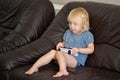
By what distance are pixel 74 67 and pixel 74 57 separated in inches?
3.7

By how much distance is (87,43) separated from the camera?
2.40 meters

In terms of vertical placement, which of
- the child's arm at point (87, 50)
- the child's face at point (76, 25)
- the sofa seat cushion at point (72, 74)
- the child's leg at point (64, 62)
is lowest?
the sofa seat cushion at point (72, 74)

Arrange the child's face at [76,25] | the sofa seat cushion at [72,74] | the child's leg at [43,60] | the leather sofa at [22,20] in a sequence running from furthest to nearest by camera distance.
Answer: the leather sofa at [22,20], the child's face at [76,25], the child's leg at [43,60], the sofa seat cushion at [72,74]

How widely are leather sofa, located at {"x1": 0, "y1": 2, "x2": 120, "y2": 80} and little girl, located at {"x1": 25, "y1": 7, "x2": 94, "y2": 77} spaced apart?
0.07 meters

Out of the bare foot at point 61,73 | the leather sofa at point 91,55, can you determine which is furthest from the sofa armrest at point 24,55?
the bare foot at point 61,73

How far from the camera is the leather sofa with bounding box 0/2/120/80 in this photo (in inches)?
86.0

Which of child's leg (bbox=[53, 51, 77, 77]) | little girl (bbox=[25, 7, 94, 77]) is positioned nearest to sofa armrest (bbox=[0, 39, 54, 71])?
little girl (bbox=[25, 7, 94, 77])

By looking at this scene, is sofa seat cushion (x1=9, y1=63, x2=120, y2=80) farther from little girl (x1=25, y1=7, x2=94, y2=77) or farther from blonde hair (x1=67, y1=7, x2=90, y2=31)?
blonde hair (x1=67, y1=7, x2=90, y2=31)

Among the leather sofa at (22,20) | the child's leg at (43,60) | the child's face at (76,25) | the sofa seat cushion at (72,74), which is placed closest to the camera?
the sofa seat cushion at (72,74)

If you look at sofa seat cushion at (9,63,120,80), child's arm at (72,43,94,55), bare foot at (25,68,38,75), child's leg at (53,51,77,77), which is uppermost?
child's arm at (72,43,94,55)

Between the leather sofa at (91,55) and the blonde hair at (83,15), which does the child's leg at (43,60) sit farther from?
the blonde hair at (83,15)

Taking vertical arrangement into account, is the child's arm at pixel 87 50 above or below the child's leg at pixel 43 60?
above

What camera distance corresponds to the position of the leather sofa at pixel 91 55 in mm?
2186

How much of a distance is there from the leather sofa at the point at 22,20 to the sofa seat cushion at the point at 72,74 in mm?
458
